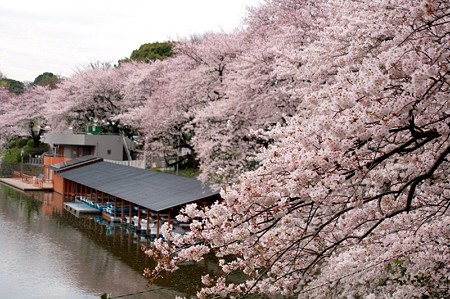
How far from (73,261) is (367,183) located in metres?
12.6

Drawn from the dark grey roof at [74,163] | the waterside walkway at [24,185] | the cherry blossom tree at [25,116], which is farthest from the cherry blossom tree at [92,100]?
the cherry blossom tree at [25,116]

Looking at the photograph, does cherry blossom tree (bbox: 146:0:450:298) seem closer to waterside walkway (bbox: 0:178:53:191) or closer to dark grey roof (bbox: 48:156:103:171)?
dark grey roof (bbox: 48:156:103:171)

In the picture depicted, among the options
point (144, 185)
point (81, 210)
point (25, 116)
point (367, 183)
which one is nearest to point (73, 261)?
point (144, 185)

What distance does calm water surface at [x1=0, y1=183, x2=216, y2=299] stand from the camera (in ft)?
41.6

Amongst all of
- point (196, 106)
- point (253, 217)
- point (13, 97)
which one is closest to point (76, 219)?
point (196, 106)

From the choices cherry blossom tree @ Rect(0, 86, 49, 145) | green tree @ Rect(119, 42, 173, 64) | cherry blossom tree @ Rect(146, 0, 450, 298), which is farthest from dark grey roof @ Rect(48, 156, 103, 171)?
cherry blossom tree @ Rect(146, 0, 450, 298)

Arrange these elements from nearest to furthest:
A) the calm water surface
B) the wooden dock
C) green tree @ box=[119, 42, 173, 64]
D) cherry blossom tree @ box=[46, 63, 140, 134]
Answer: the calm water surface
the wooden dock
cherry blossom tree @ box=[46, 63, 140, 134]
green tree @ box=[119, 42, 173, 64]

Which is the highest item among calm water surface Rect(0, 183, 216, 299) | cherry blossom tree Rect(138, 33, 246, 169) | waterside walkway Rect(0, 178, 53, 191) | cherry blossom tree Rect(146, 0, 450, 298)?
cherry blossom tree Rect(138, 33, 246, 169)

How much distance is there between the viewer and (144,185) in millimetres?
20969

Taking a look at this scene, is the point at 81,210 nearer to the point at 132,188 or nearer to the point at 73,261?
the point at 132,188

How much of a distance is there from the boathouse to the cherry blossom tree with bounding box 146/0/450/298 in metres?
11.0

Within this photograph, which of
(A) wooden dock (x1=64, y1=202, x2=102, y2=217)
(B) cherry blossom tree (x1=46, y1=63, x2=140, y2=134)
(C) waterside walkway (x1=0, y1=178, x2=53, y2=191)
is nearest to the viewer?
(A) wooden dock (x1=64, y1=202, x2=102, y2=217)

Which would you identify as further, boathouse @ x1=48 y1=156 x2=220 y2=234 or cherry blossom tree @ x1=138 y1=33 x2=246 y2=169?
cherry blossom tree @ x1=138 y1=33 x2=246 y2=169

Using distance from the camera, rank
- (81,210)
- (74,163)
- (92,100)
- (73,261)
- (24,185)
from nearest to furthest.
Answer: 1. (73,261)
2. (81,210)
3. (74,163)
4. (24,185)
5. (92,100)
